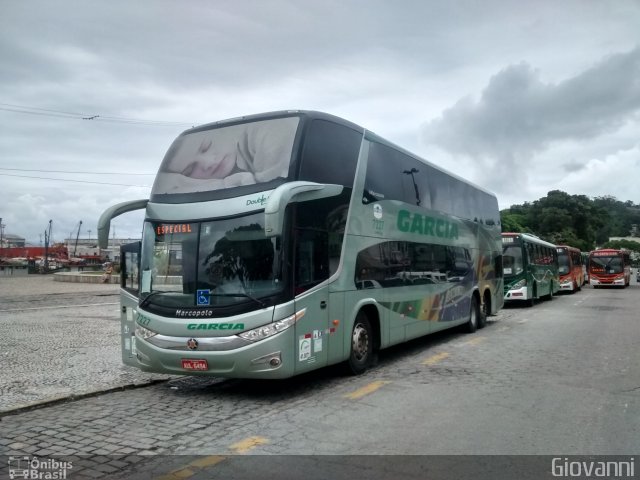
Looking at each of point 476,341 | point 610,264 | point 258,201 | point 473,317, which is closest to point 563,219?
point 610,264

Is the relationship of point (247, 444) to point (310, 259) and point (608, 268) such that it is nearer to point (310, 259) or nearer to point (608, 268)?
point (310, 259)

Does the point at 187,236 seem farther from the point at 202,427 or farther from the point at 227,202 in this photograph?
the point at 202,427

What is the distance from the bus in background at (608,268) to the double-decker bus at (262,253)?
3612 cm

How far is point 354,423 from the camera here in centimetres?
622

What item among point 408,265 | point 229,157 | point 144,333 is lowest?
point 144,333

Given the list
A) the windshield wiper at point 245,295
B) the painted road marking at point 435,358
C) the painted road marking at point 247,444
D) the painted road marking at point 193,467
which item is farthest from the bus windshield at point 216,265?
the painted road marking at point 435,358

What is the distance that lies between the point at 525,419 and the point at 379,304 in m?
3.58

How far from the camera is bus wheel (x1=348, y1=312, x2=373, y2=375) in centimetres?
884

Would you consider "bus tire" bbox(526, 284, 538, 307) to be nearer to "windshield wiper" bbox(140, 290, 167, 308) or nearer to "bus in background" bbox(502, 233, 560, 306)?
"bus in background" bbox(502, 233, 560, 306)

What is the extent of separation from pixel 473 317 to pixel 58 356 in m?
9.92

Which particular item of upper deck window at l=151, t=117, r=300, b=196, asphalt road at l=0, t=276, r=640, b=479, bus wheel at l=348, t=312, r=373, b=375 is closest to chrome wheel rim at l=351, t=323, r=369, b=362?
bus wheel at l=348, t=312, r=373, b=375

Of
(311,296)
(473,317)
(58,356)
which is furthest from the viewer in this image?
(473,317)

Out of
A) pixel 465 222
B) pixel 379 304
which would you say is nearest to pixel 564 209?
pixel 465 222

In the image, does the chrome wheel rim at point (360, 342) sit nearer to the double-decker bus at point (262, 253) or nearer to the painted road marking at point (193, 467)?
the double-decker bus at point (262, 253)
